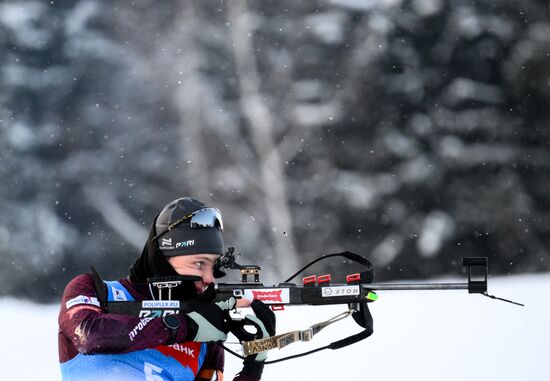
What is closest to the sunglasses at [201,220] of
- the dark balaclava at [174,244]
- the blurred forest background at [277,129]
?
the dark balaclava at [174,244]

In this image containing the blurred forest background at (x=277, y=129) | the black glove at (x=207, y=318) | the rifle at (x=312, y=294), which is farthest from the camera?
the blurred forest background at (x=277, y=129)

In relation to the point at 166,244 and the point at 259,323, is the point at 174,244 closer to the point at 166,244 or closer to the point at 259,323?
the point at 166,244

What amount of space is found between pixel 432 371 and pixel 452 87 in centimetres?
533

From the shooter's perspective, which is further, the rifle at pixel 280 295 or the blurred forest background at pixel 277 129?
the blurred forest background at pixel 277 129

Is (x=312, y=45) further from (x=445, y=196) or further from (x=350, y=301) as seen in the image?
(x=350, y=301)

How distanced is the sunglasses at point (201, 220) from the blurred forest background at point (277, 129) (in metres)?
6.01

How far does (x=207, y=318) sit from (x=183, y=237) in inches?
15.4

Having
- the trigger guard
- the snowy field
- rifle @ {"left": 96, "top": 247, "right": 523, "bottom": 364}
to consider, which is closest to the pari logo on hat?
rifle @ {"left": 96, "top": 247, "right": 523, "bottom": 364}

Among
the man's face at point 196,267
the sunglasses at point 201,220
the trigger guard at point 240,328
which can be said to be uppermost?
the sunglasses at point 201,220

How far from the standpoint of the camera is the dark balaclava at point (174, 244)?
11.1ft

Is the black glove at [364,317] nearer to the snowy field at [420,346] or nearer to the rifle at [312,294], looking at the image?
the rifle at [312,294]

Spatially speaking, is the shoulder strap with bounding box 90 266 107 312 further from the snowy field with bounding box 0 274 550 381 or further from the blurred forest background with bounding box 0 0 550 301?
the blurred forest background with bounding box 0 0 550 301

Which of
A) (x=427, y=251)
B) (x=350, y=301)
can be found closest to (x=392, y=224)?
(x=427, y=251)

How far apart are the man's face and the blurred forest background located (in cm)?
611
